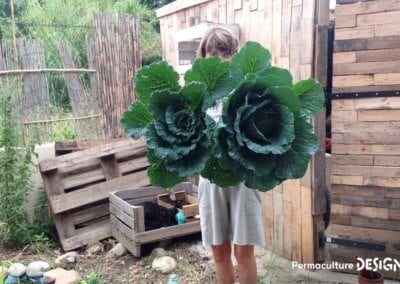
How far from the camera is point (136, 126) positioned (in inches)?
41.9

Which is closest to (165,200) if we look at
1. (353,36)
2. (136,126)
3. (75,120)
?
(75,120)

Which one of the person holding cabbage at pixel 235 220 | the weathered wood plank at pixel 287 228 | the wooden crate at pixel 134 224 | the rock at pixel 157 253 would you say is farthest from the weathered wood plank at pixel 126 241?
the person holding cabbage at pixel 235 220

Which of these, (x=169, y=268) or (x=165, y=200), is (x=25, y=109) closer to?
(x=165, y=200)

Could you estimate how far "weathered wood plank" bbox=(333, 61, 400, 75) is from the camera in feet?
8.36

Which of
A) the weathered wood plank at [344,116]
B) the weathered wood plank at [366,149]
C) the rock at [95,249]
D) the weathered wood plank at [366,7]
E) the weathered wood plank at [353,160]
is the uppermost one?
the weathered wood plank at [366,7]

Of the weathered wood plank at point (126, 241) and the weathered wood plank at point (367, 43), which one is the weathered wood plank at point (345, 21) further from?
the weathered wood plank at point (126, 241)

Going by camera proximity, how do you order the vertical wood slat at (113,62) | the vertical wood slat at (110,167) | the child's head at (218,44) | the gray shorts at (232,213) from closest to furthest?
the child's head at (218,44), the gray shorts at (232,213), the vertical wood slat at (110,167), the vertical wood slat at (113,62)

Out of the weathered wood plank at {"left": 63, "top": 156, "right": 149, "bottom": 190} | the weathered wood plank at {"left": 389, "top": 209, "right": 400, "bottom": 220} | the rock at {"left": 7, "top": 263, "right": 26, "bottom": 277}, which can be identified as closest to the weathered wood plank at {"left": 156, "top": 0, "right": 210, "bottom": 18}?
the weathered wood plank at {"left": 63, "top": 156, "right": 149, "bottom": 190}

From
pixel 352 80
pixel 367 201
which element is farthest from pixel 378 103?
pixel 367 201

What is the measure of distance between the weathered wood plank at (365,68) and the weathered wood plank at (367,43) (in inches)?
3.4

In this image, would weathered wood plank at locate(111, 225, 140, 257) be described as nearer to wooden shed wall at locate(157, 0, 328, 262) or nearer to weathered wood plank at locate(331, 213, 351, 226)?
wooden shed wall at locate(157, 0, 328, 262)

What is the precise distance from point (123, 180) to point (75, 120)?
1.09 m

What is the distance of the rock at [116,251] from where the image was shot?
3.52 m

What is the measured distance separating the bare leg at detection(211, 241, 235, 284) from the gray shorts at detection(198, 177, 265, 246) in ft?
0.27
